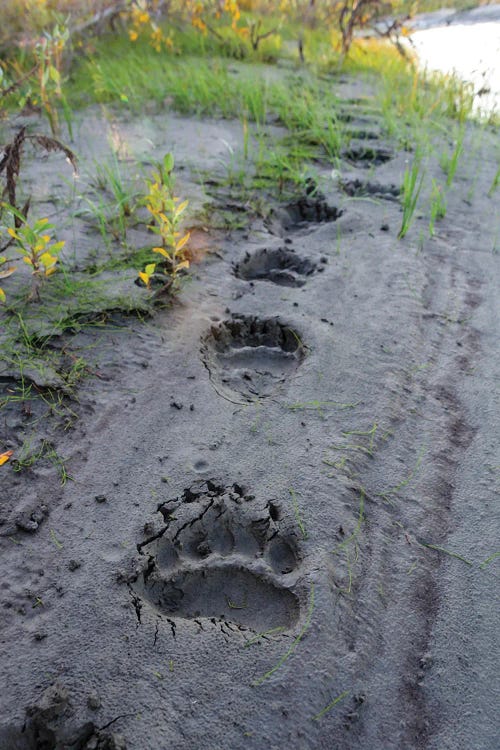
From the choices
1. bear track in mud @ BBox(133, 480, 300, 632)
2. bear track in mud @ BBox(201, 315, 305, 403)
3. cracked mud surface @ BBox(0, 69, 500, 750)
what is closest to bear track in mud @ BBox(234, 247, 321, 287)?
cracked mud surface @ BBox(0, 69, 500, 750)

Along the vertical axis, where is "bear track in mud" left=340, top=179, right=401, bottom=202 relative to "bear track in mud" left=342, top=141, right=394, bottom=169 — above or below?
below

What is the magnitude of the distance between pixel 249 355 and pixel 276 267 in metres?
0.68

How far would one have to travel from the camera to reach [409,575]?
136 cm

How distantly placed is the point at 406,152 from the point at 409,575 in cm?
301

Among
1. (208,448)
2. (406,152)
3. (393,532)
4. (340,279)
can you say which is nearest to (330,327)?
(340,279)

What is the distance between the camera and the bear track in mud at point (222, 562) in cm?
130

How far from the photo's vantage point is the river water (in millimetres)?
4789

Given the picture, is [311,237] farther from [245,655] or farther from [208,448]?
[245,655]

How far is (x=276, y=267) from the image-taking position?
2559 millimetres

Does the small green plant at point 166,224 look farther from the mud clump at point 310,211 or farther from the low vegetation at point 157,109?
the mud clump at point 310,211

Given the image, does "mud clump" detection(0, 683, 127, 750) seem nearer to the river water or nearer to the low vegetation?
the low vegetation

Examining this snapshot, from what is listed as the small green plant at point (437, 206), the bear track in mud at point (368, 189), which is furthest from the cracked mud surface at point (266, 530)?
the bear track in mud at point (368, 189)

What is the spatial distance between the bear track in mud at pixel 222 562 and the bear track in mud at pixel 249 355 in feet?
1.47

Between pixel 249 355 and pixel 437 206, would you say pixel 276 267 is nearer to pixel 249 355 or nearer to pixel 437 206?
pixel 249 355
